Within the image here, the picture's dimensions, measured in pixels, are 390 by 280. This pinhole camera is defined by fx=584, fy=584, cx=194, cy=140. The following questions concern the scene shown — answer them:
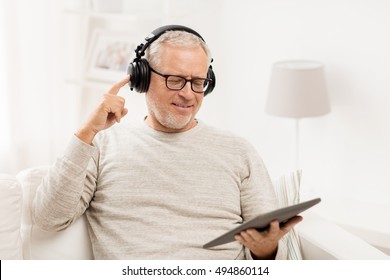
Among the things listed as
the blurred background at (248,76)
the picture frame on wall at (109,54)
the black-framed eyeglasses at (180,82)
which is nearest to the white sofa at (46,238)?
the black-framed eyeglasses at (180,82)


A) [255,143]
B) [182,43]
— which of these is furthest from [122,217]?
[255,143]

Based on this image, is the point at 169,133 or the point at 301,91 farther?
the point at 301,91

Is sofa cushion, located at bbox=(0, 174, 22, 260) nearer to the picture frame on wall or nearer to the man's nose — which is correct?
the man's nose

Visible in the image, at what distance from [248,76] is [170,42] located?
1278mm

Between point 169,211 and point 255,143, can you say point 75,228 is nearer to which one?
point 169,211

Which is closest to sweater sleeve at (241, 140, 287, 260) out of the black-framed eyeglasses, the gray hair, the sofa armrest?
the sofa armrest

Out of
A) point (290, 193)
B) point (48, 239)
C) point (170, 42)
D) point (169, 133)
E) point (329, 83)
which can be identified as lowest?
point (48, 239)

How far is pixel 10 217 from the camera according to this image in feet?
5.04

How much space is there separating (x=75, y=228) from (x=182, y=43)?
2.01 feet

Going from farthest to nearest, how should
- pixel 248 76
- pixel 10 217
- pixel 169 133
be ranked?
pixel 248 76
pixel 169 133
pixel 10 217

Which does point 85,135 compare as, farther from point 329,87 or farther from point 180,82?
point 329,87

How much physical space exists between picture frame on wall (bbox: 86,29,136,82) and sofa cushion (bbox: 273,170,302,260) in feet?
4.27

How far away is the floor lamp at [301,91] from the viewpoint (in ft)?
8.05

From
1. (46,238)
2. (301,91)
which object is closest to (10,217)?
(46,238)
